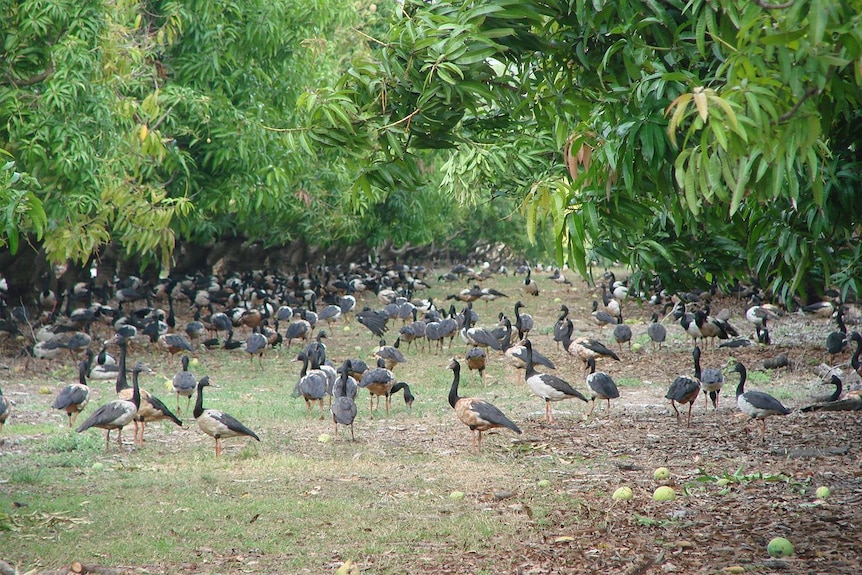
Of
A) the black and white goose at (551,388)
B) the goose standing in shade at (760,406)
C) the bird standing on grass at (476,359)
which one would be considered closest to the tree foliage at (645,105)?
the goose standing in shade at (760,406)

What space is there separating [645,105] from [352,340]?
21.2m

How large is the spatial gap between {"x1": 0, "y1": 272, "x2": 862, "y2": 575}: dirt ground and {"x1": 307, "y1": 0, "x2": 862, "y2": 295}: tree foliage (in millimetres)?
2096

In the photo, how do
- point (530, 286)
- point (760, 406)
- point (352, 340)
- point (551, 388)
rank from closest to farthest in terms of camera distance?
point (760, 406), point (551, 388), point (352, 340), point (530, 286)

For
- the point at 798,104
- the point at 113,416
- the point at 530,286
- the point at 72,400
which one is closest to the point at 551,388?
the point at 113,416

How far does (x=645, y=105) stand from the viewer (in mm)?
5008

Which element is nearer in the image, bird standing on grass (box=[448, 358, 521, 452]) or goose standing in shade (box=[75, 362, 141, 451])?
goose standing in shade (box=[75, 362, 141, 451])

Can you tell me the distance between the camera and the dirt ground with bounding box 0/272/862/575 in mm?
7125

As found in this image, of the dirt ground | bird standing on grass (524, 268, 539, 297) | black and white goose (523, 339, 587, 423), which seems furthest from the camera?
bird standing on grass (524, 268, 539, 297)

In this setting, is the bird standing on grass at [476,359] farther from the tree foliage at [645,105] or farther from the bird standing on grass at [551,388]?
the tree foliage at [645,105]

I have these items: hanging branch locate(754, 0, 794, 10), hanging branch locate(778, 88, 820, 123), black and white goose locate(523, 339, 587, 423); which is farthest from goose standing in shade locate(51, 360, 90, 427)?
hanging branch locate(754, 0, 794, 10)

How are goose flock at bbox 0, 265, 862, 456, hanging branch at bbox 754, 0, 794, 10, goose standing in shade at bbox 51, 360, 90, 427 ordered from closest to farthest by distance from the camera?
hanging branch at bbox 754, 0, 794, 10 → goose flock at bbox 0, 265, 862, 456 → goose standing in shade at bbox 51, 360, 90, 427

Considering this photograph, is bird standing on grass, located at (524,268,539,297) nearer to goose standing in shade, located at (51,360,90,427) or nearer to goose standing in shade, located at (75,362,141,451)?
goose standing in shade, located at (51,360,90,427)

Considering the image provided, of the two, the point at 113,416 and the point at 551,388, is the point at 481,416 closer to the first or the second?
the point at 551,388

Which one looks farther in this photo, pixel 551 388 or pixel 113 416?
pixel 551 388
